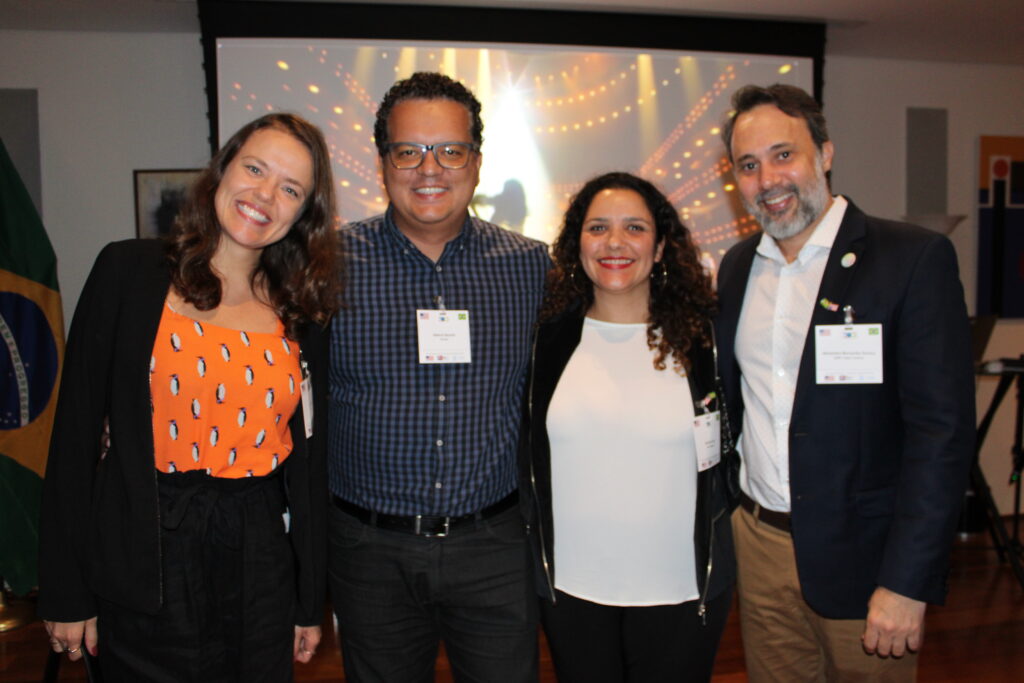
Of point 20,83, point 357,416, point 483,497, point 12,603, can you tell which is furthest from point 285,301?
point 20,83

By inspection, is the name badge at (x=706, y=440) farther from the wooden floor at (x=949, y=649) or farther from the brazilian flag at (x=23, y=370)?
the brazilian flag at (x=23, y=370)

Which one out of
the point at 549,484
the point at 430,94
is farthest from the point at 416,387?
the point at 430,94

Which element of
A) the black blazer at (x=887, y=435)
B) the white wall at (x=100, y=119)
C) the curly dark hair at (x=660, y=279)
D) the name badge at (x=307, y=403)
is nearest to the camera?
the black blazer at (x=887, y=435)

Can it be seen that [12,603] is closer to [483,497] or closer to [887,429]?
[483,497]

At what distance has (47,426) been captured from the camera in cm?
363

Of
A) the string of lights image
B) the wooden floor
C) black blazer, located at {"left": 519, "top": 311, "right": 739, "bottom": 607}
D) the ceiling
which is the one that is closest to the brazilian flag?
the wooden floor

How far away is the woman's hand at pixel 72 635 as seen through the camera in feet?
5.03

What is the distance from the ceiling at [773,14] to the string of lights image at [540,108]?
25 cm

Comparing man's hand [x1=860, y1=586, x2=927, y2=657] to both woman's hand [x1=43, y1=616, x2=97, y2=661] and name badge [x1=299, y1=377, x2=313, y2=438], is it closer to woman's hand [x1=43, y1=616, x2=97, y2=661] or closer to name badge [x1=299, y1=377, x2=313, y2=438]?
name badge [x1=299, y1=377, x2=313, y2=438]

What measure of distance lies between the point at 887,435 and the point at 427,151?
55.4 inches

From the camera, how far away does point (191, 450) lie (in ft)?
5.10

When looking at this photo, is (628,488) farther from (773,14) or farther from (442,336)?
(773,14)

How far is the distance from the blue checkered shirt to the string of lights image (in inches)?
86.4

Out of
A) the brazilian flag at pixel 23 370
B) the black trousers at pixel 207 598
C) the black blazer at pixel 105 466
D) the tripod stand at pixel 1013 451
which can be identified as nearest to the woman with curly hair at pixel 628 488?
the black trousers at pixel 207 598
